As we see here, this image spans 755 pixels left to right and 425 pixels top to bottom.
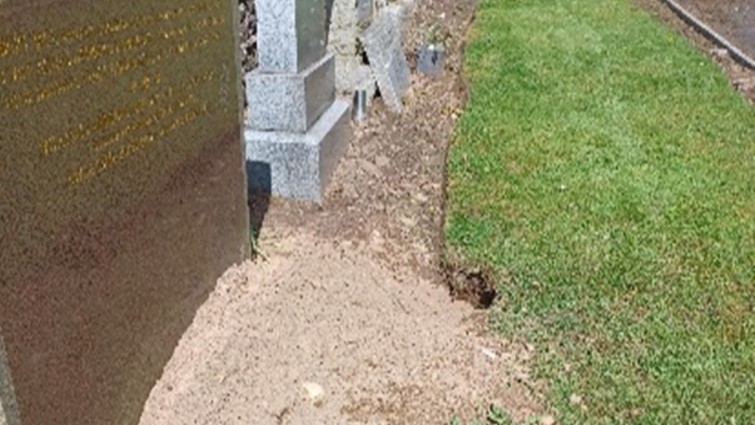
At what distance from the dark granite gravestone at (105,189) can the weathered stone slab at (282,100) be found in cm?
148

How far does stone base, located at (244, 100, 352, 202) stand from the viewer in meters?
5.28

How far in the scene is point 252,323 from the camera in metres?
3.59

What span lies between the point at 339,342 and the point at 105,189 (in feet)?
4.52

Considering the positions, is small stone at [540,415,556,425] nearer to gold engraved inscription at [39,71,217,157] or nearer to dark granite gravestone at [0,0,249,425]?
dark granite gravestone at [0,0,249,425]

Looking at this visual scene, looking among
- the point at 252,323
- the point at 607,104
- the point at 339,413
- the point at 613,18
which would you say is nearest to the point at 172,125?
the point at 252,323

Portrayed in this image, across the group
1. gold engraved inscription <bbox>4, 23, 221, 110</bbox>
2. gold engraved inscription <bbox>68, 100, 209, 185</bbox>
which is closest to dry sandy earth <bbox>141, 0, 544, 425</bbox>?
gold engraved inscription <bbox>68, 100, 209, 185</bbox>

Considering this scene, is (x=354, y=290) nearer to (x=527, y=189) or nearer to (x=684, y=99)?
(x=527, y=189)

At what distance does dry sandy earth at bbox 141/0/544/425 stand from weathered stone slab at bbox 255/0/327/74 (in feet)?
3.03

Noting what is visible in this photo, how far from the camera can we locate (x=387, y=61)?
7.49 metres

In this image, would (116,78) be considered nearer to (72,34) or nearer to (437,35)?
(72,34)

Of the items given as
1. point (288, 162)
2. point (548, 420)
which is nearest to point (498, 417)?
point (548, 420)

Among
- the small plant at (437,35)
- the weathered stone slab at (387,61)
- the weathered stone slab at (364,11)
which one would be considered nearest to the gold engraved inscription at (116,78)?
the weathered stone slab at (387,61)

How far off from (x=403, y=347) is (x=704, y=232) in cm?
260

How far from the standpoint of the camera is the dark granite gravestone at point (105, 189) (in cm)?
223
